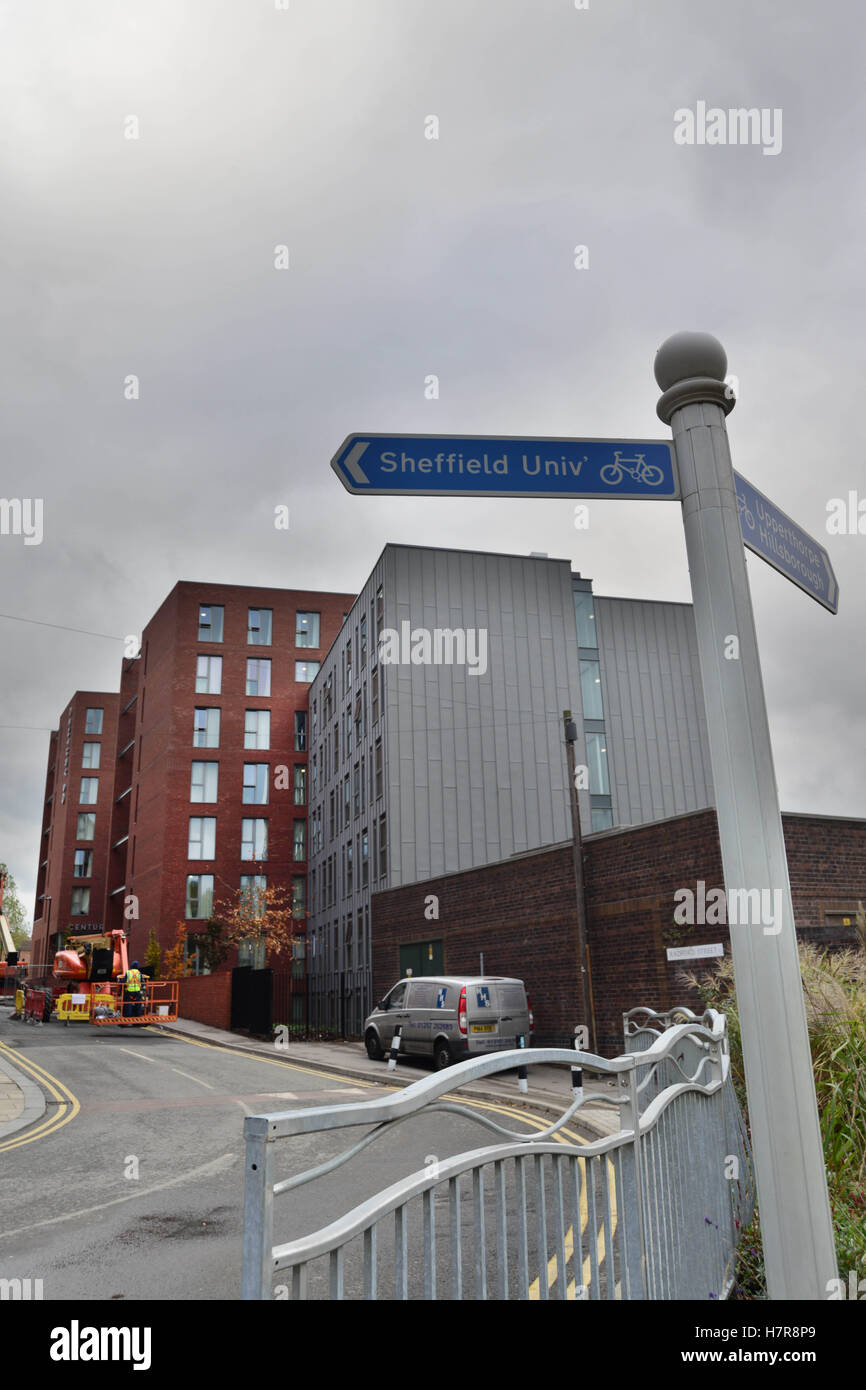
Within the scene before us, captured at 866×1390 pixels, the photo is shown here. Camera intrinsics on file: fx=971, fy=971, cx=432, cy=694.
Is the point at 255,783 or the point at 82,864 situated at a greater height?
the point at 255,783

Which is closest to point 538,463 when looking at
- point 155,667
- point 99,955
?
point 99,955

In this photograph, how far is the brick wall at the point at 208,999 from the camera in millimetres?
35031

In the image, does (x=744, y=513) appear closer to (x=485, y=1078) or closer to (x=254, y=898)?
(x=485, y=1078)

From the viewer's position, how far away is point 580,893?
20703mm

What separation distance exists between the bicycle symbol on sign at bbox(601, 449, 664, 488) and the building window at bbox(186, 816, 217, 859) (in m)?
52.0

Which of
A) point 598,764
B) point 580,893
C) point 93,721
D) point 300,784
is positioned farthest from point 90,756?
point 580,893

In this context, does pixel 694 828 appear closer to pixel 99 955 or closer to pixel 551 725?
pixel 551 725

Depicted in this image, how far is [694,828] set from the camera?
1867 cm

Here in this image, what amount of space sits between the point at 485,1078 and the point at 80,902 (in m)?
73.5

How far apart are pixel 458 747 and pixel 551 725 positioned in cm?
394

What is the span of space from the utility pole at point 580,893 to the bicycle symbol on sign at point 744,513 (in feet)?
52.2
